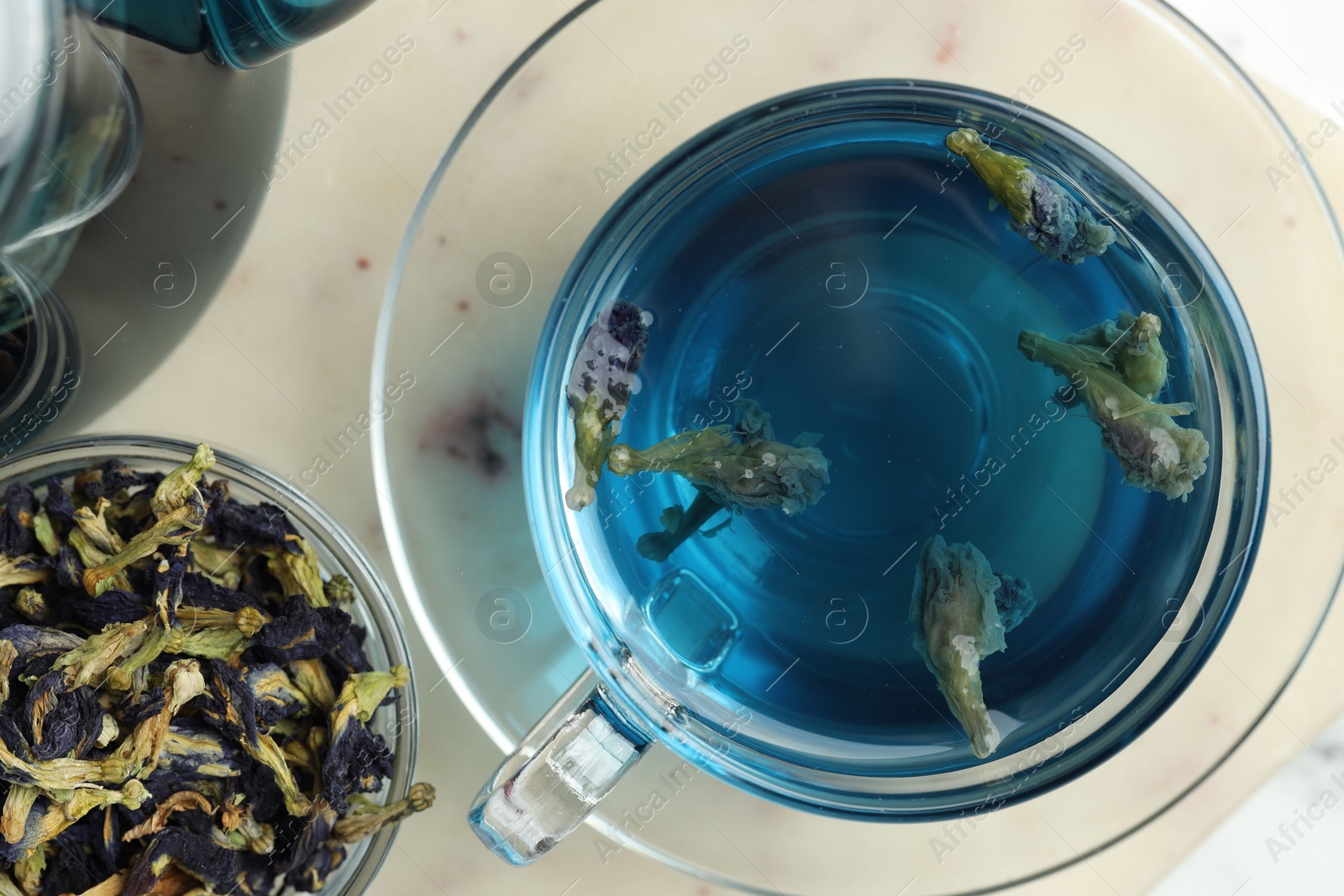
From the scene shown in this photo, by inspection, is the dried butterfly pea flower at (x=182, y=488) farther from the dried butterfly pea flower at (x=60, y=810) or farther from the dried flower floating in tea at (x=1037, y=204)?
the dried flower floating in tea at (x=1037, y=204)

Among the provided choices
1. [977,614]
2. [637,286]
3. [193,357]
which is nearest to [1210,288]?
[977,614]

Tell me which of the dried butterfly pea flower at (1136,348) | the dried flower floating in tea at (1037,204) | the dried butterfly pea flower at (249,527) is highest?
the dried butterfly pea flower at (249,527)

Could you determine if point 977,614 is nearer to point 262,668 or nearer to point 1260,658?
point 1260,658

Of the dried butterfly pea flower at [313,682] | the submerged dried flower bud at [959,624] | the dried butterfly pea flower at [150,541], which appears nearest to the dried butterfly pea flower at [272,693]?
the dried butterfly pea flower at [313,682]

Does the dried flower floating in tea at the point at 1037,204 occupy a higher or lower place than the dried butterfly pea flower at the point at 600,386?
lower

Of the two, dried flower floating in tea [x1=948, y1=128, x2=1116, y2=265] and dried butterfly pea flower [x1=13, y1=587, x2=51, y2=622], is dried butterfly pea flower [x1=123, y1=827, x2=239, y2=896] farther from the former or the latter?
dried flower floating in tea [x1=948, y1=128, x2=1116, y2=265]

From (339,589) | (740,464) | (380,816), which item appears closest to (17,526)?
(339,589)

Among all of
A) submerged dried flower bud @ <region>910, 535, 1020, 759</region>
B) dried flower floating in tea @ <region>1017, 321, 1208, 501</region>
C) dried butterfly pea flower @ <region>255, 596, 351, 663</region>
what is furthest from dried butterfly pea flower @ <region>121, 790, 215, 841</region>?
dried flower floating in tea @ <region>1017, 321, 1208, 501</region>

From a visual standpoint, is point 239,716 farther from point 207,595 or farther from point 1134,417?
point 1134,417
